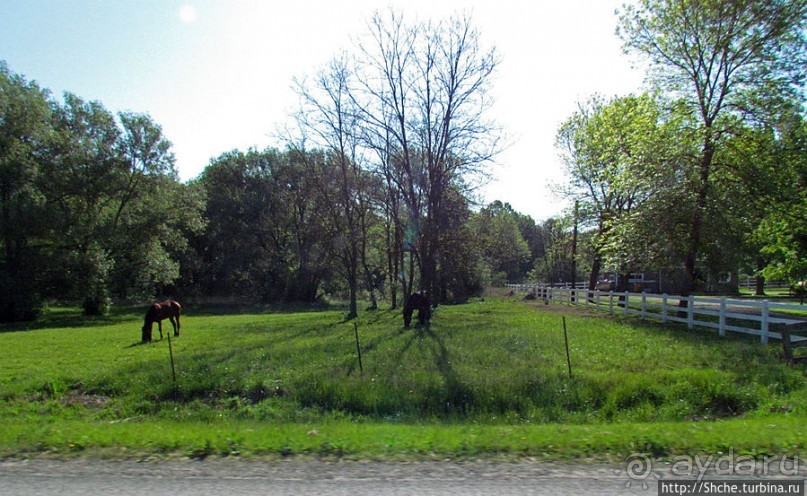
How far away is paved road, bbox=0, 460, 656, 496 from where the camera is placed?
4.45 metres

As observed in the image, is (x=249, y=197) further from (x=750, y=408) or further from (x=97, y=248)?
(x=750, y=408)

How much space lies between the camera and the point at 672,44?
22016 mm

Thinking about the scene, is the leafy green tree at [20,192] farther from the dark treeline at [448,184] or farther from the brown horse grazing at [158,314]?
the brown horse grazing at [158,314]

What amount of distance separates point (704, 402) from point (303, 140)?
2868cm

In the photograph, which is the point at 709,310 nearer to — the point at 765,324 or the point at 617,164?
the point at 765,324

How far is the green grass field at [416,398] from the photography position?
18.9ft

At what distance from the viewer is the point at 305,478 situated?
15.6ft

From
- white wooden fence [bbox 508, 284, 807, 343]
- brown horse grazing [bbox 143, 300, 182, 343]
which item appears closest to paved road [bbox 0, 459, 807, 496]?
white wooden fence [bbox 508, 284, 807, 343]

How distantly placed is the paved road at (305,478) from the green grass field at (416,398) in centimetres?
35

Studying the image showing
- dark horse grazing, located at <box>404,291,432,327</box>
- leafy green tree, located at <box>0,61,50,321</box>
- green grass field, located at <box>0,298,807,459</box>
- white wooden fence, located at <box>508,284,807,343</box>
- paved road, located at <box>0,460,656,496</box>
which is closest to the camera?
paved road, located at <box>0,460,656,496</box>

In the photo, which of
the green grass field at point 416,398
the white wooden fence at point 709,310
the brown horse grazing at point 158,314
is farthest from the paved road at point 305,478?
the brown horse grazing at point 158,314

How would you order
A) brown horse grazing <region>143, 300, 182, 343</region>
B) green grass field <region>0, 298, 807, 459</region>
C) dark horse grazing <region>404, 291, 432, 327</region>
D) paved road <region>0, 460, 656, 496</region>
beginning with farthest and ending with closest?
1. dark horse grazing <region>404, 291, 432, 327</region>
2. brown horse grazing <region>143, 300, 182, 343</region>
3. green grass field <region>0, 298, 807, 459</region>
4. paved road <region>0, 460, 656, 496</region>

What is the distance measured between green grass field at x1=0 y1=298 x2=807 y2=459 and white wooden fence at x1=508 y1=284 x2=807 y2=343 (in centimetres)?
73

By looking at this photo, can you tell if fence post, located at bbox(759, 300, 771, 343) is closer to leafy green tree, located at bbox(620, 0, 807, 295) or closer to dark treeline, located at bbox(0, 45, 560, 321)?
leafy green tree, located at bbox(620, 0, 807, 295)
